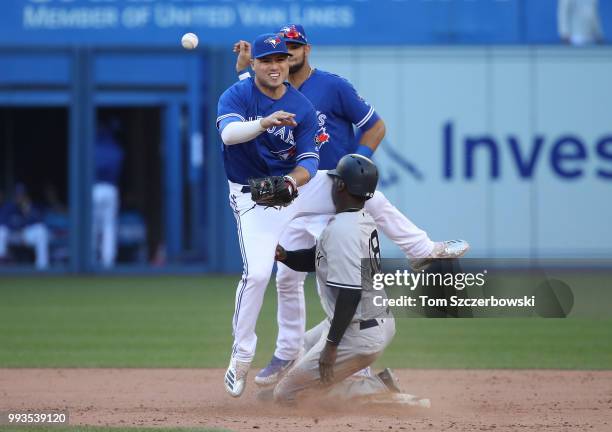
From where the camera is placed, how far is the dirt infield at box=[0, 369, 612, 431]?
5.57 meters

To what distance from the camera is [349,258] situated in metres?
5.67

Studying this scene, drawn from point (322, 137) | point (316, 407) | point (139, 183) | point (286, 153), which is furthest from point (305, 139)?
point (139, 183)

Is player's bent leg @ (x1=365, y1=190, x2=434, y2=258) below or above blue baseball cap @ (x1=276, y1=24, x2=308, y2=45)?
below

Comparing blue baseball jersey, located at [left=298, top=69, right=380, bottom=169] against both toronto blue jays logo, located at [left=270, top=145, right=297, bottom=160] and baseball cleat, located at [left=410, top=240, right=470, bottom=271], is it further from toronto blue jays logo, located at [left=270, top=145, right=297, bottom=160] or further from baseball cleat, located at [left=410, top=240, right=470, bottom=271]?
baseball cleat, located at [left=410, top=240, right=470, bottom=271]

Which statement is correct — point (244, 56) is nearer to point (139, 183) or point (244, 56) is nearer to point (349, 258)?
point (349, 258)

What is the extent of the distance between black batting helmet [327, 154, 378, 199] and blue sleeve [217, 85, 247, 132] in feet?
2.18

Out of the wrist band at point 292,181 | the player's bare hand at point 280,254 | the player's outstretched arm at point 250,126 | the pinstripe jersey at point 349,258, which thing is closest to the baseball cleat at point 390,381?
the pinstripe jersey at point 349,258

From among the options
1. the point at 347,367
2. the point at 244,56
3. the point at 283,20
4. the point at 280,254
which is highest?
the point at 283,20

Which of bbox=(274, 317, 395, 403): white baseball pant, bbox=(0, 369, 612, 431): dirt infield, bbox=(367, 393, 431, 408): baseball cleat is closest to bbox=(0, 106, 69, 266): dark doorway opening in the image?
bbox=(0, 369, 612, 431): dirt infield

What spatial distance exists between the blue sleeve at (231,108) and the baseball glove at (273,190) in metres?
0.39

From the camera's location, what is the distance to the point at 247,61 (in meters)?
6.48

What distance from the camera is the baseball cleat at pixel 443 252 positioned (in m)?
6.72

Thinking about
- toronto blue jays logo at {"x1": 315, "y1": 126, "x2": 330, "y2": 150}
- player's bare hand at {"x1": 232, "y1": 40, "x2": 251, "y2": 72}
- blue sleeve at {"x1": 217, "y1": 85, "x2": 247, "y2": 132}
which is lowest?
toronto blue jays logo at {"x1": 315, "y1": 126, "x2": 330, "y2": 150}

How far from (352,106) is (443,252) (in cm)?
111
